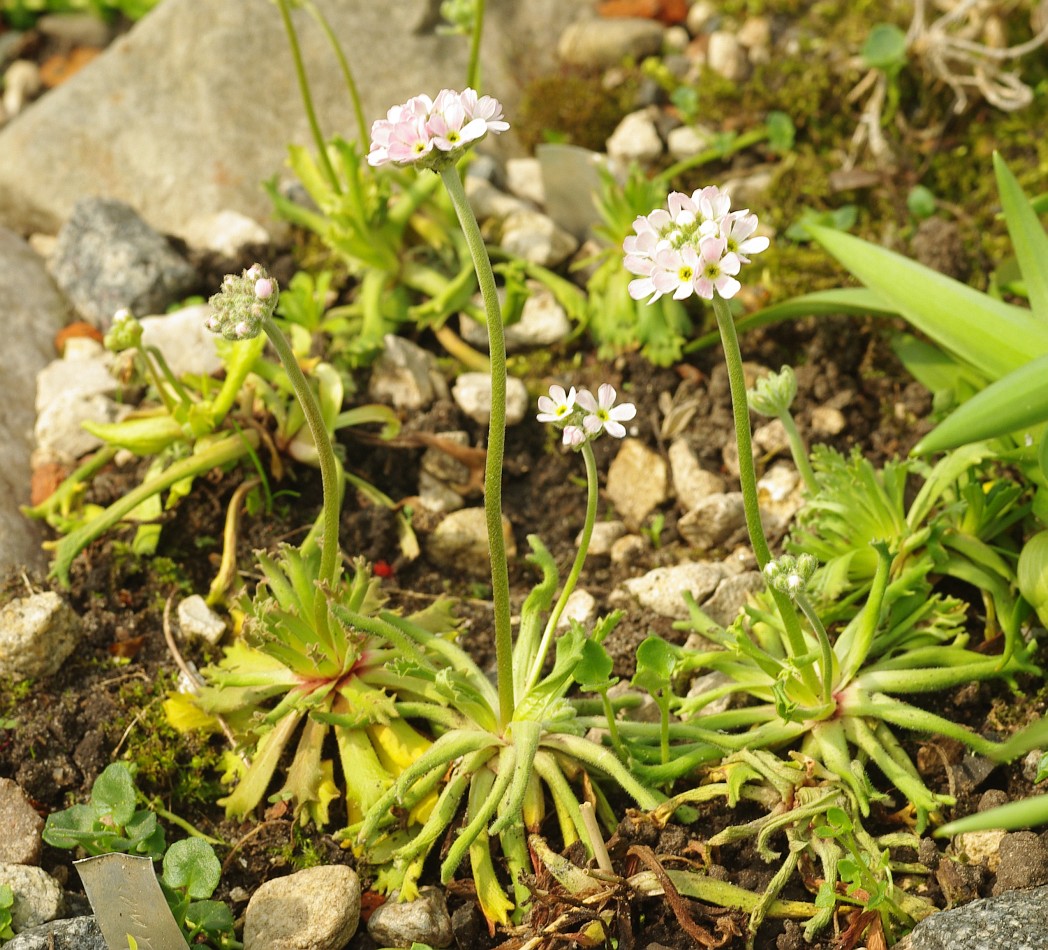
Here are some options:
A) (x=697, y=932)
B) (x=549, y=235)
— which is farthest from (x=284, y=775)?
(x=549, y=235)

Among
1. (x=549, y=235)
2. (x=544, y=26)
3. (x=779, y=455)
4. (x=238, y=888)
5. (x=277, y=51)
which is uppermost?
(x=277, y=51)

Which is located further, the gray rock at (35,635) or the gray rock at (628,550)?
the gray rock at (628,550)

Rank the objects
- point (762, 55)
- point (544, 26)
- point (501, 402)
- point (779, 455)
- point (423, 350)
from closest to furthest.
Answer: point (501, 402)
point (779, 455)
point (423, 350)
point (762, 55)
point (544, 26)

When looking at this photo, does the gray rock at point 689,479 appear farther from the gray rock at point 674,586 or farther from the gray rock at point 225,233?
the gray rock at point 225,233

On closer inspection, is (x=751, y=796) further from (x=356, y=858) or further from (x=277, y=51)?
(x=277, y=51)

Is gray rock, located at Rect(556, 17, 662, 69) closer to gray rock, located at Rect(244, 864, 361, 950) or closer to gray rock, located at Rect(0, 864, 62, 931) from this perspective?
gray rock, located at Rect(244, 864, 361, 950)

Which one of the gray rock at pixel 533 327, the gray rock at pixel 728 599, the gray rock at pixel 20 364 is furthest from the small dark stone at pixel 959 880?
the gray rock at pixel 20 364
